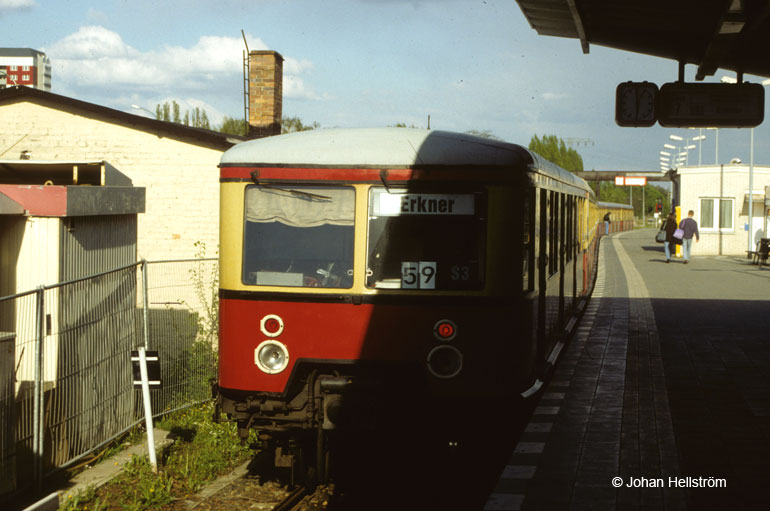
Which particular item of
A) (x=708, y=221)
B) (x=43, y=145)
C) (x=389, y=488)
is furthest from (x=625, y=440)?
(x=708, y=221)

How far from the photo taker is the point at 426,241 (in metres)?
6.70

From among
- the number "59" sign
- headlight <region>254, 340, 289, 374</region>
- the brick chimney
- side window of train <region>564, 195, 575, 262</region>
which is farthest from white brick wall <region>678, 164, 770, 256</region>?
headlight <region>254, 340, 289, 374</region>

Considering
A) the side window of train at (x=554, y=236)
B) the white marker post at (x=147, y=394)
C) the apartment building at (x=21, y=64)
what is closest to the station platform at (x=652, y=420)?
the side window of train at (x=554, y=236)

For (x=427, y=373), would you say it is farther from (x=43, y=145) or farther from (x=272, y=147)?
(x=43, y=145)

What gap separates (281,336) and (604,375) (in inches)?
220

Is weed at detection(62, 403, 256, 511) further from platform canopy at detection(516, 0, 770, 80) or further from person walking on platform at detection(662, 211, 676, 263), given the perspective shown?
person walking on platform at detection(662, 211, 676, 263)

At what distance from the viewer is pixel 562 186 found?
10.6 metres

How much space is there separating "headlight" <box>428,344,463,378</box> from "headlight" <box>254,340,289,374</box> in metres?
1.08

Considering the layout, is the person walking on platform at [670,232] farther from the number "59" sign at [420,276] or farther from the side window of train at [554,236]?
the number "59" sign at [420,276]

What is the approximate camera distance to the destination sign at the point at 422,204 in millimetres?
6684

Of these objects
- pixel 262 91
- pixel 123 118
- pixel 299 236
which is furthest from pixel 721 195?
pixel 299 236

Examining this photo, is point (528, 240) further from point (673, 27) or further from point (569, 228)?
point (569, 228)

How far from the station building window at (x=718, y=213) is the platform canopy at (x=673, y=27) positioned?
92.5 ft

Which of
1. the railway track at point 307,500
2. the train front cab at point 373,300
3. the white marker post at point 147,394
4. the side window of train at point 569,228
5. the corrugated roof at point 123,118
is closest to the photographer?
the train front cab at point 373,300
